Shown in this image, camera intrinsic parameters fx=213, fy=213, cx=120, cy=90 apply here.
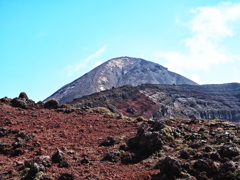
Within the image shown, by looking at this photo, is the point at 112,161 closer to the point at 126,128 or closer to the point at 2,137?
the point at 126,128

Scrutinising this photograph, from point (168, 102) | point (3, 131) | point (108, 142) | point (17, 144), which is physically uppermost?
point (168, 102)

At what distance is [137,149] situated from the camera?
12.1m

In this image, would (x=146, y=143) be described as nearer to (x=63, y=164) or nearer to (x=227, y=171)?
(x=63, y=164)

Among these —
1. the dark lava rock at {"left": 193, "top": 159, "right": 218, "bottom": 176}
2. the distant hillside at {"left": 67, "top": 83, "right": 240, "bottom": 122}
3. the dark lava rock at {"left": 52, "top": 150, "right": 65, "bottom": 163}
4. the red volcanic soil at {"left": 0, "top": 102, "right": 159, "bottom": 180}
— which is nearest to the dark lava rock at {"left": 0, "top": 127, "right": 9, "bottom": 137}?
the red volcanic soil at {"left": 0, "top": 102, "right": 159, "bottom": 180}

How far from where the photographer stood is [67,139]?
1462cm

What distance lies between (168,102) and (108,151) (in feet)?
217

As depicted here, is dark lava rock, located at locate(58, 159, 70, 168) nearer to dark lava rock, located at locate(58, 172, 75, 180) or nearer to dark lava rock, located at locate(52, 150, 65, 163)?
dark lava rock, located at locate(52, 150, 65, 163)

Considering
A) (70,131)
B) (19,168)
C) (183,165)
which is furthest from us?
(70,131)

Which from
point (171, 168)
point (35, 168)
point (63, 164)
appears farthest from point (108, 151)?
point (171, 168)

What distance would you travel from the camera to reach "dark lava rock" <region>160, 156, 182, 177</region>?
8.36 meters

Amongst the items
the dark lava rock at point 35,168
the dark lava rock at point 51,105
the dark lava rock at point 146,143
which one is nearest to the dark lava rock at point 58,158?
the dark lava rock at point 35,168

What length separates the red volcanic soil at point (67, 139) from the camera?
939 centimetres

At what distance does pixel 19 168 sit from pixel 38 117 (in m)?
10.0

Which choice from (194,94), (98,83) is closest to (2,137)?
(194,94)
